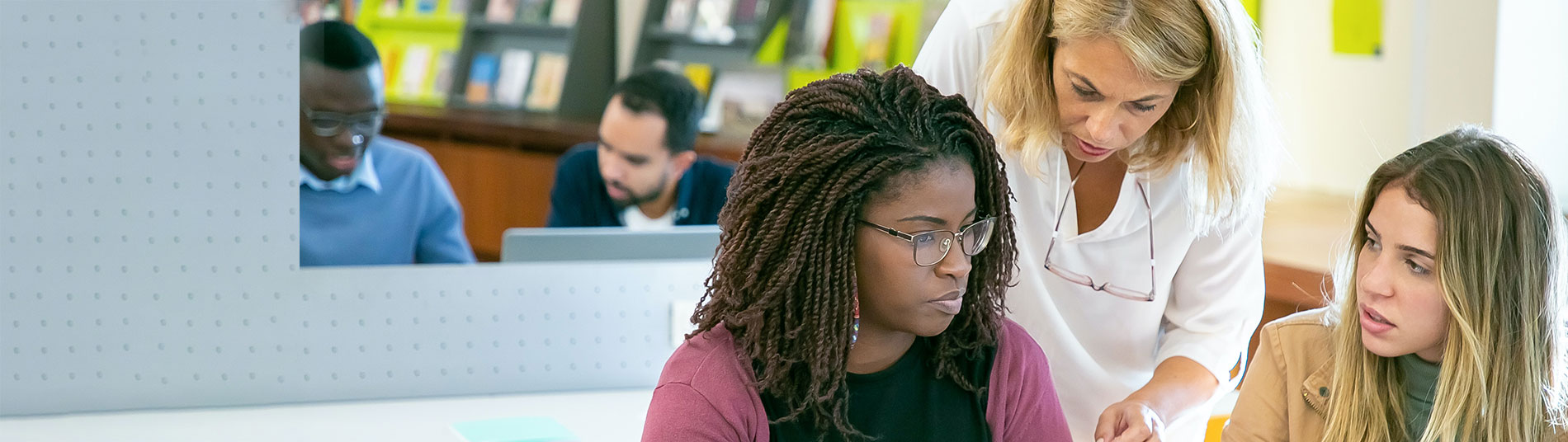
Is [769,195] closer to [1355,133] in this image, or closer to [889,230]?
[889,230]

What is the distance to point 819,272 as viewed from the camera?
1230mm

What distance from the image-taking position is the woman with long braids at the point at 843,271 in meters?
1.22

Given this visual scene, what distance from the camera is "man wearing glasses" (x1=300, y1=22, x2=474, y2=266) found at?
2514 mm

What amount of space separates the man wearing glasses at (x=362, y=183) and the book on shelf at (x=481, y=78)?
2625 mm

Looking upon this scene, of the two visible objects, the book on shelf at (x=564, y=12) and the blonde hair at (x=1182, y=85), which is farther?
the book on shelf at (x=564, y=12)

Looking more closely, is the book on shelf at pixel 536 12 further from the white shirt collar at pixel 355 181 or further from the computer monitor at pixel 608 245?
the computer monitor at pixel 608 245

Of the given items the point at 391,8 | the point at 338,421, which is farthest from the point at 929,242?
the point at 391,8

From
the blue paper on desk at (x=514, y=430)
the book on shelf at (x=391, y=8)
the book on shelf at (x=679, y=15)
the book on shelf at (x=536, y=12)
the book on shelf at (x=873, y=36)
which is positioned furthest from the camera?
the book on shelf at (x=391, y=8)

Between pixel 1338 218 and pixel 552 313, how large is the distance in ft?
9.05

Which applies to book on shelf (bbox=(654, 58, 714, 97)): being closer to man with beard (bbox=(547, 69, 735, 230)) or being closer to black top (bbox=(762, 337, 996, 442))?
man with beard (bbox=(547, 69, 735, 230))

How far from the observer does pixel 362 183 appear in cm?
268

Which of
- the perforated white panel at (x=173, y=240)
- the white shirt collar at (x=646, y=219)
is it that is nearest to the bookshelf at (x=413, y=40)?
the white shirt collar at (x=646, y=219)

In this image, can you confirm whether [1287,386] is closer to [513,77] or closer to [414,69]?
→ [513,77]

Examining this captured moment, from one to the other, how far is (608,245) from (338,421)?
1.65 feet
